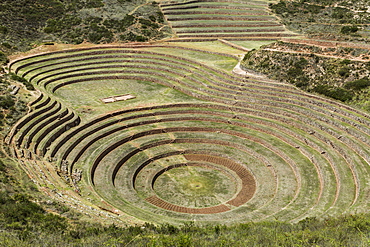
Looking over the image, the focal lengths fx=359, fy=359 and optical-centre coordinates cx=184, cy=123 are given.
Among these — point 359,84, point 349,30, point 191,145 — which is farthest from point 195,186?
point 349,30

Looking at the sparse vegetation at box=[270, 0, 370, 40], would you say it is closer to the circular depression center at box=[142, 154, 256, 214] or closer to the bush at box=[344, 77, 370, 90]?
the bush at box=[344, 77, 370, 90]

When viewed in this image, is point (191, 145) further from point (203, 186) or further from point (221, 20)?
point (221, 20)

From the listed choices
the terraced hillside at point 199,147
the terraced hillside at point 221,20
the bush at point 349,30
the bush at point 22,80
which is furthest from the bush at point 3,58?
the bush at point 349,30

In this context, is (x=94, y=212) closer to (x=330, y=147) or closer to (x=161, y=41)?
(x=330, y=147)

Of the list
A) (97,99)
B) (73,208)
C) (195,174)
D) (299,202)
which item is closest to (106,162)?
(195,174)

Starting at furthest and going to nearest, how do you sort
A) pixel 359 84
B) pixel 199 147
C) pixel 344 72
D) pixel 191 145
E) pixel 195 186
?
pixel 344 72 → pixel 359 84 → pixel 191 145 → pixel 199 147 → pixel 195 186

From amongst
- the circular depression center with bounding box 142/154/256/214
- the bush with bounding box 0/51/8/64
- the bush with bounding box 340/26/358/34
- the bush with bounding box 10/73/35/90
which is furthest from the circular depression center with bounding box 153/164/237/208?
the bush with bounding box 340/26/358/34
